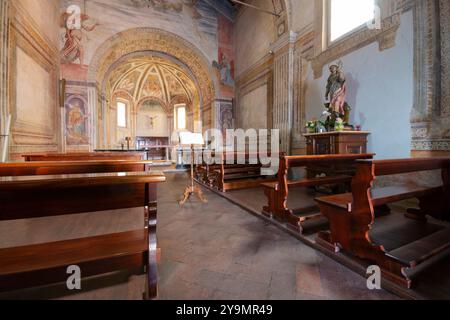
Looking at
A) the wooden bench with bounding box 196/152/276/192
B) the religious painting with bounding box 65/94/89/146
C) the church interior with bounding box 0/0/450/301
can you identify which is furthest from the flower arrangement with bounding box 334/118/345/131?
the religious painting with bounding box 65/94/89/146

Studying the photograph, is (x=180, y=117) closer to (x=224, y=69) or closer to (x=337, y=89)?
(x=224, y=69)

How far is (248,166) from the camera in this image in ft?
20.2

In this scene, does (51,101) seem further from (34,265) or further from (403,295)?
(403,295)

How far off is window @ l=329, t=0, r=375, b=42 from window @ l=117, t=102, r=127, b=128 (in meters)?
Answer: 15.6

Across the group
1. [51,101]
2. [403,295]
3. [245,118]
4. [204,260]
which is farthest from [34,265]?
[245,118]

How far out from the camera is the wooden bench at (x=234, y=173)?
524cm

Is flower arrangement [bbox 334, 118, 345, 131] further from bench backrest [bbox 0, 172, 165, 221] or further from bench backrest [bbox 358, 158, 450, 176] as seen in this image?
bench backrest [bbox 0, 172, 165, 221]

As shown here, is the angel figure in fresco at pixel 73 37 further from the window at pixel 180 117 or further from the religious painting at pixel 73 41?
the window at pixel 180 117

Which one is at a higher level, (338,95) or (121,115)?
(121,115)

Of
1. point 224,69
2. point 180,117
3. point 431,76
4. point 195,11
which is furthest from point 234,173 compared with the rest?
point 180,117

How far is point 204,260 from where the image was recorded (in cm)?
200

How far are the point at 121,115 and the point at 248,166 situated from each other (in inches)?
570

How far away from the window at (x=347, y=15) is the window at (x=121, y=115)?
15.6 meters
